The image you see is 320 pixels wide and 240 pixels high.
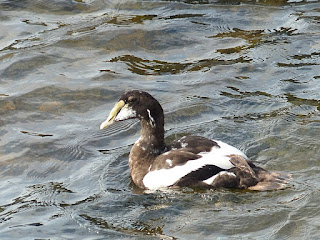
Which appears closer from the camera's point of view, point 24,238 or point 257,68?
point 24,238

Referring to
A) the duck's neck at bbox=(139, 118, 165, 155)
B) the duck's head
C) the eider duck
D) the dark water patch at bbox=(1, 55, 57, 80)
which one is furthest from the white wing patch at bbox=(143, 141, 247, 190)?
the dark water patch at bbox=(1, 55, 57, 80)

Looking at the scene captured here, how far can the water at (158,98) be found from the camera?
7340mm

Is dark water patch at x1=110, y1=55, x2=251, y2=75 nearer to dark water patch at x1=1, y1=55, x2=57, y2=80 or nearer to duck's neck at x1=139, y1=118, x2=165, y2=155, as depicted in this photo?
dark water patch at x1=1, y1=55, x2=57, y2=80

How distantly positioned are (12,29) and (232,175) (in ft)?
20.0

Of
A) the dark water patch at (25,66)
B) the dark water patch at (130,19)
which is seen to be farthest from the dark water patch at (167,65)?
the dark water patch at (130,19)

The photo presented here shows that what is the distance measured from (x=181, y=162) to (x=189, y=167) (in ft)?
0.38

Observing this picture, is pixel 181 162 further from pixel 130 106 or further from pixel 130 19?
pixel 130 19

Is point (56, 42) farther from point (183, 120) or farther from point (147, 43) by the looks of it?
point (183, 120)

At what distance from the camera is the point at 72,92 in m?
10.6

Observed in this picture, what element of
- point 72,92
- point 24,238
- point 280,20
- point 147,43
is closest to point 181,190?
point 24,238

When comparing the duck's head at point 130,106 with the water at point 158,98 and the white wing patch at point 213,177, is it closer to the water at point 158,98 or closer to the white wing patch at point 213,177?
the water at point 158,98

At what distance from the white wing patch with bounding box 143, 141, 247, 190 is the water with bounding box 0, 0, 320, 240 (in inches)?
5.5

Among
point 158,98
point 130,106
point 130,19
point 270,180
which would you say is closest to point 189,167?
point 270,180

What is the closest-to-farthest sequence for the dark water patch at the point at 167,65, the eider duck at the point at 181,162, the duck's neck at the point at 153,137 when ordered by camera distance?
the eider duck at the point at 181,162 → the duck's neck at the point at 153,137 → the dark water patch at the point at 167,65
